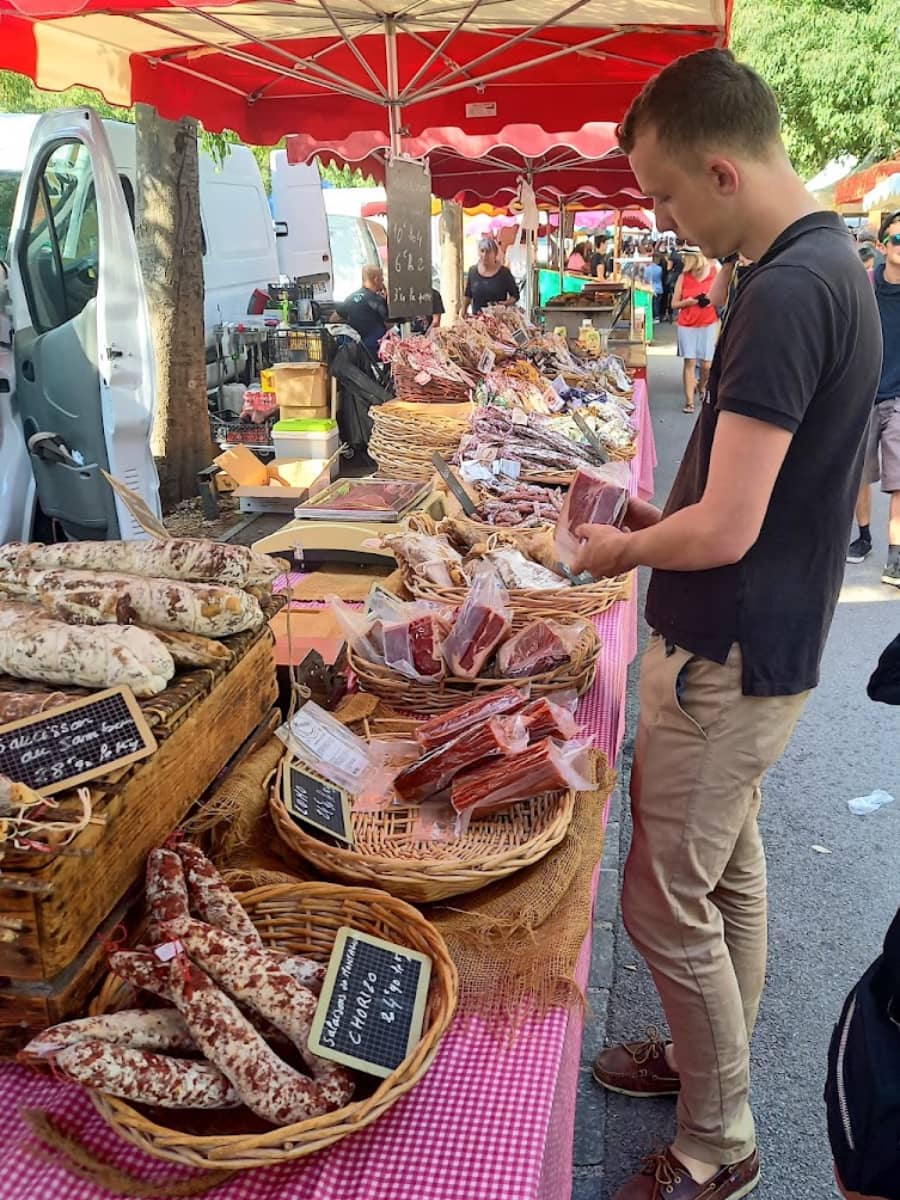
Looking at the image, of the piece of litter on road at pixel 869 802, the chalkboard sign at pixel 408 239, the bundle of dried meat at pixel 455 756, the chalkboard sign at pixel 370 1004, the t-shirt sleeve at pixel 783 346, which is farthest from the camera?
the chalkboard sign at pixel 408 239

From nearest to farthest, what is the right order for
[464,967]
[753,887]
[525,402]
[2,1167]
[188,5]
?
[2,1167]
[464,967]
[753,887]
[188,5]
[525,402]

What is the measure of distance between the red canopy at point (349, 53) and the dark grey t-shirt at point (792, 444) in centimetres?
243

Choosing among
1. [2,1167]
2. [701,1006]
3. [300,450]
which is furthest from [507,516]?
[300,450]

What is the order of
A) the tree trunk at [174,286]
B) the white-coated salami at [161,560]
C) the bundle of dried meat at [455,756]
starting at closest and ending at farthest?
the bundle of dried meat at [455,756] < the white-coated salami at [161,560] < the tree trunk at [174,286]

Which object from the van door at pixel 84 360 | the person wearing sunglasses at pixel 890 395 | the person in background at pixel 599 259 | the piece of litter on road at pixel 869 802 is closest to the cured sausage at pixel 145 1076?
the piece of litter on road at pixel 869 802

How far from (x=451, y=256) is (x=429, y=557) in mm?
10507

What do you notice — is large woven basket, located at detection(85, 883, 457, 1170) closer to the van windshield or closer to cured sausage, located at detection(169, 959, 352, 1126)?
cured sausage, located at detection(169, 959, 352, 1126)

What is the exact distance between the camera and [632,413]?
582cm

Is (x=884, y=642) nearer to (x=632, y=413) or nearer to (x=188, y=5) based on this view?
(x=632, y=413)

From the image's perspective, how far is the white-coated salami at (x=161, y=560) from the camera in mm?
1802

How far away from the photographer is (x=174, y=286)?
23.6ft

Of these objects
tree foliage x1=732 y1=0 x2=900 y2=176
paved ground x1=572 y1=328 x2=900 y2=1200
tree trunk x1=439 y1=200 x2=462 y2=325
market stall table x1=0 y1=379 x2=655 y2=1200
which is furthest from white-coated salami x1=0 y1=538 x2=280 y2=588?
tree foliage x1=732 y1=0 x2=900 y2=176

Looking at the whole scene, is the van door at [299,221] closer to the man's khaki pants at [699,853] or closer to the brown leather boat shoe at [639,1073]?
the brown leather boat shoe at [639,1073]

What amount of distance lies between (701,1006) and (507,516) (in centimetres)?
189
